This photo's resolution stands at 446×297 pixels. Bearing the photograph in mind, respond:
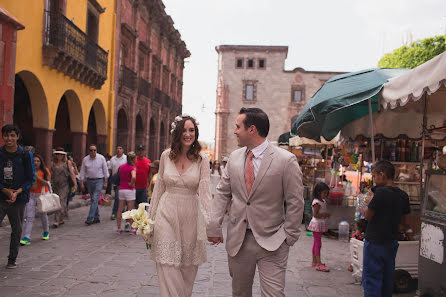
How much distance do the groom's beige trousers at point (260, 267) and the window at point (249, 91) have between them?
4454 cm

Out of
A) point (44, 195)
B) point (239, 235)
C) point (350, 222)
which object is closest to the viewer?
point (239, 235)

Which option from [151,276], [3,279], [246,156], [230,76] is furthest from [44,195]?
[230,76]

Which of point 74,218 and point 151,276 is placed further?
point 74,218

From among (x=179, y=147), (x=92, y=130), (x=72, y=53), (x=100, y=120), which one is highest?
(x=72, y=53)

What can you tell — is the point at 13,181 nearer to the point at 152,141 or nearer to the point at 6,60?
the point at 6,60

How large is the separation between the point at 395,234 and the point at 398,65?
114 feet

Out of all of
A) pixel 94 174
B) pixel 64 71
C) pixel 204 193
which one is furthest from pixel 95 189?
pixel 204 193

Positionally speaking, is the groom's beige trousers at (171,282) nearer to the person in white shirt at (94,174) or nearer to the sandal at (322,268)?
the sandal at (322,268)

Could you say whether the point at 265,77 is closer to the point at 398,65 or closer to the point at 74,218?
the point at 398,65

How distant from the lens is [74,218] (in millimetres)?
10781

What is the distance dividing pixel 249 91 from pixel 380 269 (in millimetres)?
44067

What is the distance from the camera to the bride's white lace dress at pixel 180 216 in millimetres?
3693

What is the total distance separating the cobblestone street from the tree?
29.4 metres

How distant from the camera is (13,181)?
572 cm
